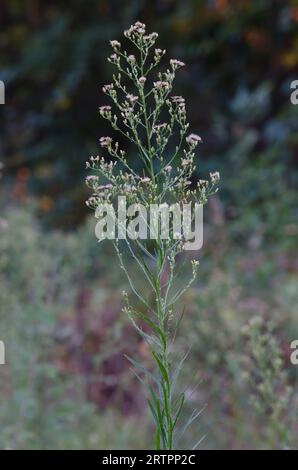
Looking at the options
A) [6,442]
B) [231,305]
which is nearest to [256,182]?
[231,305]

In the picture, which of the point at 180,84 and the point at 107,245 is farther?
the point at 180,84

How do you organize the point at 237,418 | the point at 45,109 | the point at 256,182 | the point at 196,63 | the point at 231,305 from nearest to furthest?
the point at 237,418
the point at 231,305
the point at 256,182
the point at 196,63
the point at 45,109

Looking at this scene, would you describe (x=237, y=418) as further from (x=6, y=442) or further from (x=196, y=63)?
(x=196, y=63)

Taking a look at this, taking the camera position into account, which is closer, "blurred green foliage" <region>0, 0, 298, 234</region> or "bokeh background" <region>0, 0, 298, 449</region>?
"bokeh background" <region>0, 0, 298, 449</region>

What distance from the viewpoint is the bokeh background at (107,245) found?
347 cm

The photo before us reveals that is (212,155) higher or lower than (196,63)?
lower

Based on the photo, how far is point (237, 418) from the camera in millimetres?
3434

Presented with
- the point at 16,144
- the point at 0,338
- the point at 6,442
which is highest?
the point at 16,144

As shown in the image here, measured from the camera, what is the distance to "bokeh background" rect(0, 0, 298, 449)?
347 centimetres

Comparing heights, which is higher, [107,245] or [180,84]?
[180,84]

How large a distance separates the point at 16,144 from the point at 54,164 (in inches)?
46.4

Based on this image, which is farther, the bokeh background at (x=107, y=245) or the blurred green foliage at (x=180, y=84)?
the blurred green foliage at (x=180, y=84)

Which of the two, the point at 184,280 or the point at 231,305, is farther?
the point at 184,280

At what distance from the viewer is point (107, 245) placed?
663 cm
